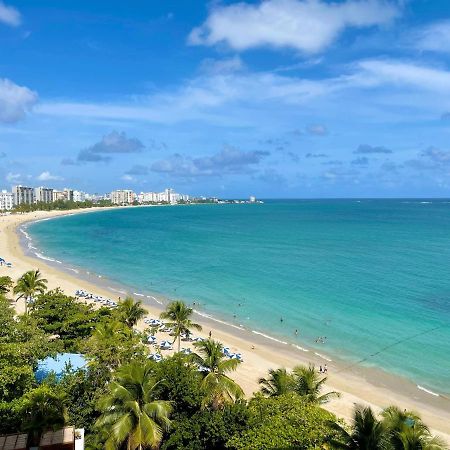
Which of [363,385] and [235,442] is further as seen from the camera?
[363,385]

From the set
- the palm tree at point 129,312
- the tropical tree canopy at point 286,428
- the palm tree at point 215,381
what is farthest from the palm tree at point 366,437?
the palm tree at point 129,312

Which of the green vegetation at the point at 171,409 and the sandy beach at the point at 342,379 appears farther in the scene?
the sandy beach at the point at 342,379

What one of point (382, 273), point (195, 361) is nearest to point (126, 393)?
point (195, 361)

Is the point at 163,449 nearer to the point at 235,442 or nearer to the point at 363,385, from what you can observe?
the point at 235,442

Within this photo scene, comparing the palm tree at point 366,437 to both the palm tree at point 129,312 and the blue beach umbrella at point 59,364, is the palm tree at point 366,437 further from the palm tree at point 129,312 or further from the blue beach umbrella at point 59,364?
the palm tree at point 129,312

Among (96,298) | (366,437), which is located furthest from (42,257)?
(366,437)

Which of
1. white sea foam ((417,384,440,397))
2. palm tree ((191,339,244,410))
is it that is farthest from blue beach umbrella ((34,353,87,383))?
white sea foam ((417,384,440,397))
